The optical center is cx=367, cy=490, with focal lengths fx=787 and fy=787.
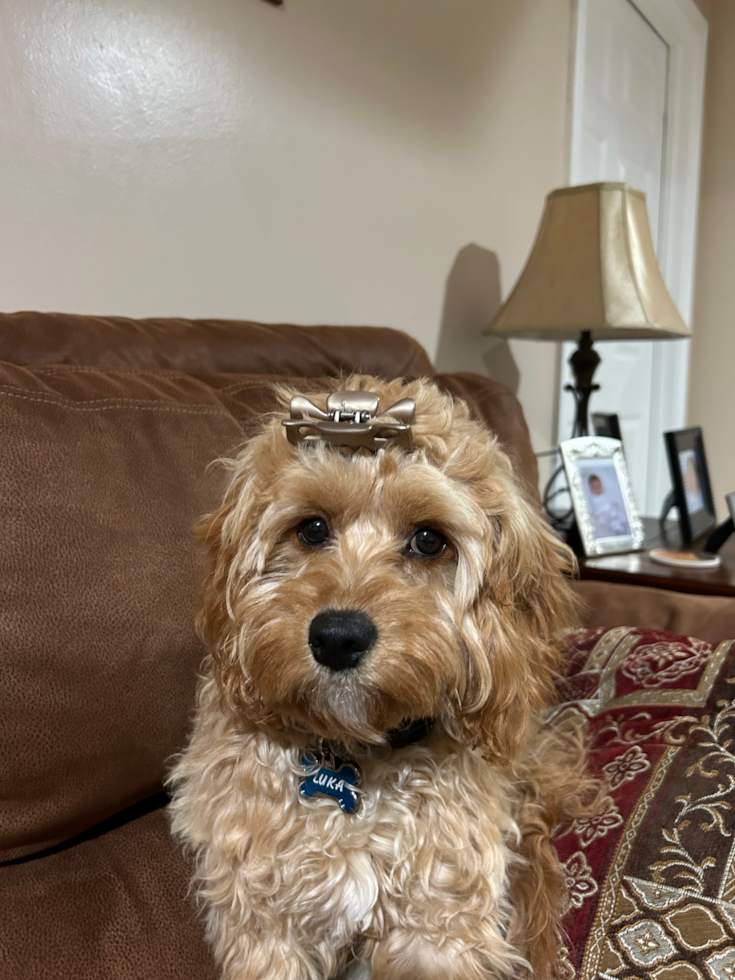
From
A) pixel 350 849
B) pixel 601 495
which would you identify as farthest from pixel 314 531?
pixel 601 495

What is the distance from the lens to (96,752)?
2.98ft

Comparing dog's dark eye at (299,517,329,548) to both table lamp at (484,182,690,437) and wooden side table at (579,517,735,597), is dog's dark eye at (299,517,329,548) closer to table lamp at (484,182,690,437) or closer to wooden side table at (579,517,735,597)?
wooden side table at (579,517,735,597)

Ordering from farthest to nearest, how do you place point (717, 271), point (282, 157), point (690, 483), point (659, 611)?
1. point (717, 271)
2. point (690, 483)
3. point (282, 157)
4. point (659, 611)

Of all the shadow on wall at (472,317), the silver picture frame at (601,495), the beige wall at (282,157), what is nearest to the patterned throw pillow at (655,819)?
the silver picture frame at (601,495)

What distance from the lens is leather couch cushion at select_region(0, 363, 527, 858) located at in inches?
33.9

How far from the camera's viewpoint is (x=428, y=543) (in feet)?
2.76

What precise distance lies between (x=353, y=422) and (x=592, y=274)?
157cm

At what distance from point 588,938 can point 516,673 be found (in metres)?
0.29

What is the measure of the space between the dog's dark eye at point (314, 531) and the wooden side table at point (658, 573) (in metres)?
1.34

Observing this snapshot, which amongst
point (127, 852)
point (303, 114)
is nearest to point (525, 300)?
point (303, 114)

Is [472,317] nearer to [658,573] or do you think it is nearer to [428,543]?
[658,573]

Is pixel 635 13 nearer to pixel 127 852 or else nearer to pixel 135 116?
pixel 135 116

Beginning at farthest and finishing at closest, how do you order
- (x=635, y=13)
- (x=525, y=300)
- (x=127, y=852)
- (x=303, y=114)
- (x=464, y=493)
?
(x=635, y=13) → (x=525, y=300) → (x=303, y=114) → (x=127, y=852) → (x=464, y=493)

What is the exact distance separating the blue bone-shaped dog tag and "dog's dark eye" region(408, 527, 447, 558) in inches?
9.6
